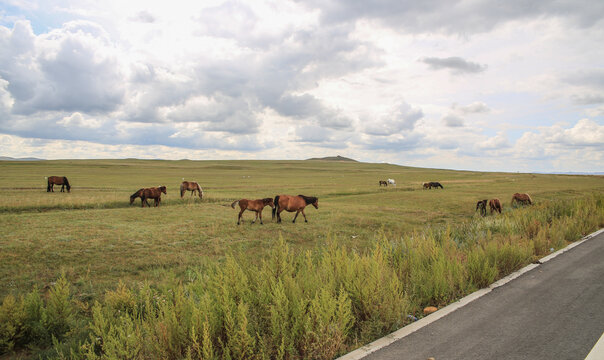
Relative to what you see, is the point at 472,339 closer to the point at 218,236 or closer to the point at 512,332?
the point at 512,332

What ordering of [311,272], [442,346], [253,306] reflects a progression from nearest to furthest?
[442,346], [253,306], [311,272]

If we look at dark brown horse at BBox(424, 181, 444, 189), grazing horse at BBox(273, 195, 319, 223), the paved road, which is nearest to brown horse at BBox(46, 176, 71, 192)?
grazing horse at BBox(273, 195, 319, 223)

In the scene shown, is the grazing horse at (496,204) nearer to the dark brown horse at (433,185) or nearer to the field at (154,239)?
the field at (154,239)

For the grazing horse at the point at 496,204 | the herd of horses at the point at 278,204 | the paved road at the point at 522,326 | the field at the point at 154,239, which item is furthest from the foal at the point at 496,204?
the paved road at the point at 522,326

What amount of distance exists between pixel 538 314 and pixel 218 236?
41.9ft

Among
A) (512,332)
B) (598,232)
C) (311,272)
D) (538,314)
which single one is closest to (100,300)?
(311,272)

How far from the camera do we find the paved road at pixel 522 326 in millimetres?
4566

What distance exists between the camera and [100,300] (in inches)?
327

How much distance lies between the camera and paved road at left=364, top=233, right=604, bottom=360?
180 inches

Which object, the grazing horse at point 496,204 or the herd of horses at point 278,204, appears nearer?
the herd of horses at point 278,204

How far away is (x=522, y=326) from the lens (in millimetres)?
5316

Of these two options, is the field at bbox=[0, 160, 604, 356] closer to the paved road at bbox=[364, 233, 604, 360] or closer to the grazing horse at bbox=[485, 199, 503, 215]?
the paved road at bbox=[364, 233, 604, 360]

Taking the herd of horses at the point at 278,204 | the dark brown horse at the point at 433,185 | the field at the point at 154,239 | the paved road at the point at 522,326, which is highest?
the dark brown horse at the point at 433,185

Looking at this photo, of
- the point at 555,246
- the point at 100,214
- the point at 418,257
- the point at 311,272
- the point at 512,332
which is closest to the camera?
the point at 512,332
